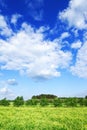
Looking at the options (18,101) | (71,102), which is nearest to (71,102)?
(71,102)

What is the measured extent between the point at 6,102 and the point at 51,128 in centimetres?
3562

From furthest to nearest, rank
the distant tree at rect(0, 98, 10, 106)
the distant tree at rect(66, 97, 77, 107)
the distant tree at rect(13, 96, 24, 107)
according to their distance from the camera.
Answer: the distant tree at rect(66, 97, 77, 107) → the distant tree at rect(13, 96, 24, 107) → the distant tree at rect(0, 98, 10, 106)

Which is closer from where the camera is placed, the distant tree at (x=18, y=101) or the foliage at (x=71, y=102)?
the distant tree at (x=18, y=101)

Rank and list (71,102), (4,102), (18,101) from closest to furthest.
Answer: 1. (4,102)
2. (18,101)
3. (71,102)

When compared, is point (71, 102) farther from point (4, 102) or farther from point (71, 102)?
point (4, 102)

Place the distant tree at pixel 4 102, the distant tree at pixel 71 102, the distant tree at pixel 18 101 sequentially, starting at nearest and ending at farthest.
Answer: the distant tree at pixel 4 102
the distant tree at pixel 18 101
the distant tree at pixel 71 102

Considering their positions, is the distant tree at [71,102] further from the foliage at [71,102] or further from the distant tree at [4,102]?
the distant tree at [4,102]

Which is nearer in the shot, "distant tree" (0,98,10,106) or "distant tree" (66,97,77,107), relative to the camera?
"distant tree" (0,98,10,106)

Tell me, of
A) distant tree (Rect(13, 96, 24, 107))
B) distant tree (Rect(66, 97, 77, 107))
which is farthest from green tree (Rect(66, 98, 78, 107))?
distant tree (Rect(13, 96, 24, 107))

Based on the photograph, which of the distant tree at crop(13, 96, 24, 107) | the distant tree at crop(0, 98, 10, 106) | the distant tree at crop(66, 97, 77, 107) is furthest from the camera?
the distant tree at crop(66, 97, 77, 107)

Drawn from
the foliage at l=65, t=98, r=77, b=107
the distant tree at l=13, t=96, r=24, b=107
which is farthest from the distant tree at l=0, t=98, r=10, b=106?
the foliage at l=65, t=98, r=77, b=107

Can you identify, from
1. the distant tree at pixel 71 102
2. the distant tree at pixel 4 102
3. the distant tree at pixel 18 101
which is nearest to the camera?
the distant tree at pixel 4 102

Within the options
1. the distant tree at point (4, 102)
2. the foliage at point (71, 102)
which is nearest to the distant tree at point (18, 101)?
the distant tree at point (4, 102)

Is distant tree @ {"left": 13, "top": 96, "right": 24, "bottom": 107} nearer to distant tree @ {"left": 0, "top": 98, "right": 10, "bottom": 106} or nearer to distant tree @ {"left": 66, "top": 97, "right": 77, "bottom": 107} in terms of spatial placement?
distant tree @ {"left": 0, "top": 98, "right": 10, "bottom": 106}
